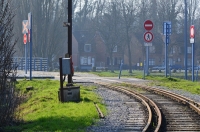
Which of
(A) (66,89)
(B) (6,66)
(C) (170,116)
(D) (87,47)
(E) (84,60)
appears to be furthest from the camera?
(D) (87,47)

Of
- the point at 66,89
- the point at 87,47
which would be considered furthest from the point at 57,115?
the point at 87,47

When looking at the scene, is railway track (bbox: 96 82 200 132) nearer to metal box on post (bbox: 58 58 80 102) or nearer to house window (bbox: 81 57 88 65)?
metal box on post (bbox: 58 58 80 102)

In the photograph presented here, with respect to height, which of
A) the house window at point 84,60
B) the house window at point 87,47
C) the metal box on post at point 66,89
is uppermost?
the house window at point 87,47

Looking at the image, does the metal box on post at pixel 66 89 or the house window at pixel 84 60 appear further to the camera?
the house window at pixel 84 60

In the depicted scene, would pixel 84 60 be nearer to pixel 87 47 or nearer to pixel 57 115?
pixel 87 47

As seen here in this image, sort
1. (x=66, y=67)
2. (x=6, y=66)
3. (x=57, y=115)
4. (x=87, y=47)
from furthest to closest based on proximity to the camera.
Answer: (x=87, y=47) < (x=66, y=67) < (x=57, y=115) < (x=6, y=66)

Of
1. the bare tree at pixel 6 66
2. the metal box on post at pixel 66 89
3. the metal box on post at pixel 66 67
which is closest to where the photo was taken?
the bare tree at pixel 6 66

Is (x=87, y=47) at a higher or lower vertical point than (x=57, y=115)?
higher

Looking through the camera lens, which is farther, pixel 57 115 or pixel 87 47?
pixel 87 47

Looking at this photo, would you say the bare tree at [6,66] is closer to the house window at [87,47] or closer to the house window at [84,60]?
the house window at [84,60]

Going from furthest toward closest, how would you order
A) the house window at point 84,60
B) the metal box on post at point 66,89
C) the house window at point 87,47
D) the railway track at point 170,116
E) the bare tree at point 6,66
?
the house window at point 87,47 < the house window at point 84,60 < the metal box on post at point 66,89 < the bare tree at point 6,66 < the railway track at point 170,116

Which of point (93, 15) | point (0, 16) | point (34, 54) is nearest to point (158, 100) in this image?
point (0, 16)

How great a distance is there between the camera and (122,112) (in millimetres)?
15547

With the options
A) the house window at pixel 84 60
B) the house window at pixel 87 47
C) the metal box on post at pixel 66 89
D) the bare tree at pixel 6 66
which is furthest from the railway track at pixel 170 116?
the house window at pixel 87 47
